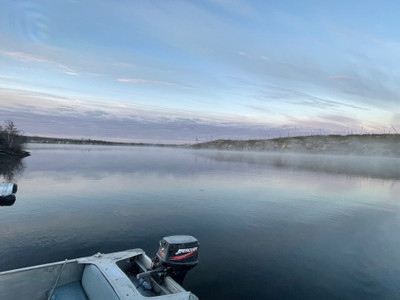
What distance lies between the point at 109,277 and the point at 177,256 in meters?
2.10

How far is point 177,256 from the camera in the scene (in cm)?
857

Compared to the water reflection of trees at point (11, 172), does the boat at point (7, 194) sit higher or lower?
higher

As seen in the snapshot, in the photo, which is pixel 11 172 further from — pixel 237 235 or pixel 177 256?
pixel 177 256

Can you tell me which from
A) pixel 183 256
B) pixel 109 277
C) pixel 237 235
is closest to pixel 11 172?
pixel 237 235

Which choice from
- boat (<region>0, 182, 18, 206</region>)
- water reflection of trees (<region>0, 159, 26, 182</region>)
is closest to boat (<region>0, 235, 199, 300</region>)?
boat (<region>0, 182, 18, 206</region>)

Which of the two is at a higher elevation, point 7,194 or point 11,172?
point 7,194

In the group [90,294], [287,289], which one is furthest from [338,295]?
[90,294]

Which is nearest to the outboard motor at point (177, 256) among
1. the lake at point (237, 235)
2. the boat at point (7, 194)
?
the lake at point (237, 235)

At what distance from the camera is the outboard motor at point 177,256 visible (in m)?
8.46

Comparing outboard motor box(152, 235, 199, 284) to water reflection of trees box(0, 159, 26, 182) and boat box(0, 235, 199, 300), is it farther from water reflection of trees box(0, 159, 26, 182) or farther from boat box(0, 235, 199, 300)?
water reflection of trees box(0, 159, 26, 182)

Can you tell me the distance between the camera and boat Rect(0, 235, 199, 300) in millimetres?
6996

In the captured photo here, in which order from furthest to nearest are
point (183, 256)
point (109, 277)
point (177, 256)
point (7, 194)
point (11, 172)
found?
point (11, 172)
point (7, 194)
point (183, 256)
point (177, 256)
point (109, 277)

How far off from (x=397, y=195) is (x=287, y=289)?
30526mm

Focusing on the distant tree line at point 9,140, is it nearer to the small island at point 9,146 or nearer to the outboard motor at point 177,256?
the small island at point 9,146
